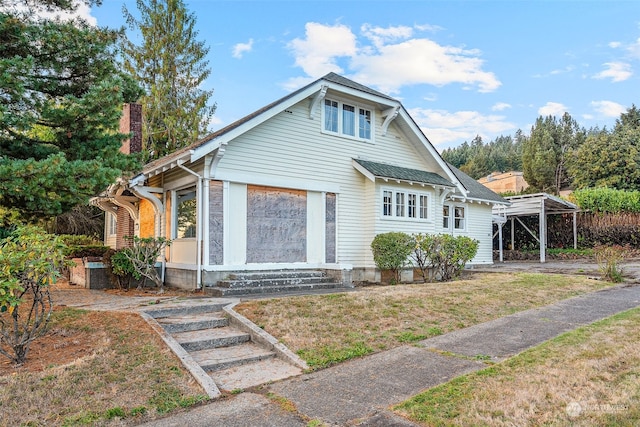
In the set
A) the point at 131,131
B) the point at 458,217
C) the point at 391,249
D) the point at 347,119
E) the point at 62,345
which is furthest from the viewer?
the point at 458,217

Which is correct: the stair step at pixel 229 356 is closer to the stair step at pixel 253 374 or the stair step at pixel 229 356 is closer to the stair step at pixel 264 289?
the stair step at pixel 253 374

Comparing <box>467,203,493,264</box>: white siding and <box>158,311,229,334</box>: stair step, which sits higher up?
<box>467,203,493,264</box>: white siding

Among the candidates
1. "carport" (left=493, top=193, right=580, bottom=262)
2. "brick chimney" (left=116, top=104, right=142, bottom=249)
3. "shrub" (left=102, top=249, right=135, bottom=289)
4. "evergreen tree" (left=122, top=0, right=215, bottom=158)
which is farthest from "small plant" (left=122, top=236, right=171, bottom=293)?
"carport" (left=493, top=193, right=580, bottom=262)

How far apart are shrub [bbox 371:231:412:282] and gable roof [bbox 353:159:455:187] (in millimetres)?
1817

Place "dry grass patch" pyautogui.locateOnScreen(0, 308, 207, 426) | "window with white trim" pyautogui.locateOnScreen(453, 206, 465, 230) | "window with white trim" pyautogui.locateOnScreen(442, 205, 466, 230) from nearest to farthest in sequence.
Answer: "dry grass patch" pyautogui.locateOnScreen(0, 308, 207, 426)
"window with white trim" pyautogui.locateOnScreen(442, 205, 466, 230)
"window with white trim" pyautogui.locateOnScreen(453, 206, 465, 230)

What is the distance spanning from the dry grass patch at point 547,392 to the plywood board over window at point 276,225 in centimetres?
721

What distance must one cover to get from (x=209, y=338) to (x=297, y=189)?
6.43 meters

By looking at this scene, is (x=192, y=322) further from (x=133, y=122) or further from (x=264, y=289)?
(x=133, y=122)

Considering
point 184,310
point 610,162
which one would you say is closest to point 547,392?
point 184,310

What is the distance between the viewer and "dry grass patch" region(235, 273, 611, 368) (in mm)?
6293

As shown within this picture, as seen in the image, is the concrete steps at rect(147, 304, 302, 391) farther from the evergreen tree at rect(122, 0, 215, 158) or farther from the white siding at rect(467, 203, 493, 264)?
the evergreen tree at rect(122, 0, 215, 158)

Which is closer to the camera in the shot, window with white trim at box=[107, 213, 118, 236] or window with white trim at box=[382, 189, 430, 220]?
window with white trim at box=[382, 189, 430, 220]

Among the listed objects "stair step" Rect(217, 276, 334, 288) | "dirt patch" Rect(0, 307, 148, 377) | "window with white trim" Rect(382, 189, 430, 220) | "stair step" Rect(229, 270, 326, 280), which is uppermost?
"window with white trim" Rect(382, 189, 430, 220)

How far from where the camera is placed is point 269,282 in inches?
418
